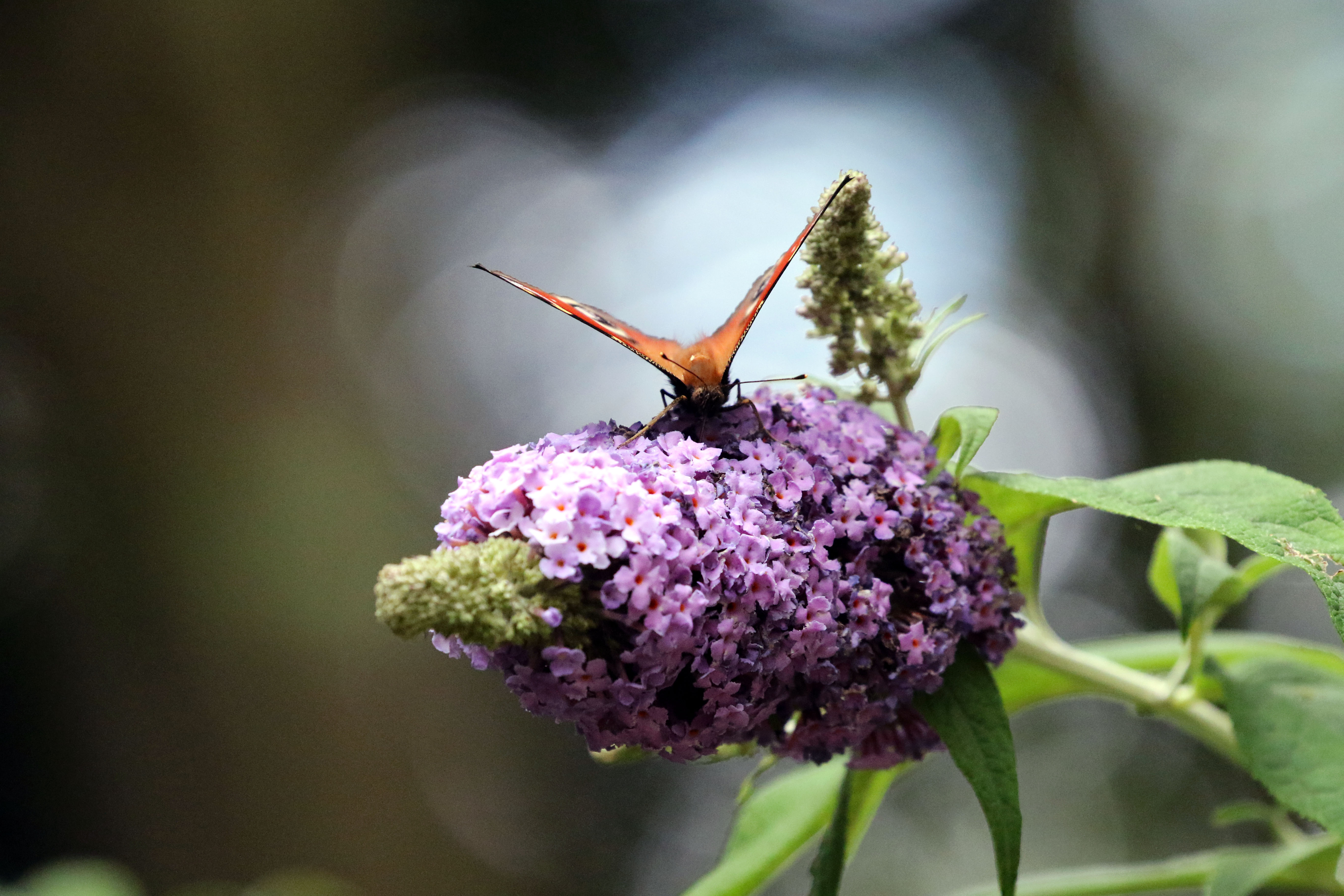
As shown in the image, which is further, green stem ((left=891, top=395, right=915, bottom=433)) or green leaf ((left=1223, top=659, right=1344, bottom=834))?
green stem ((left=891, top=395, right=915, bottom=433))

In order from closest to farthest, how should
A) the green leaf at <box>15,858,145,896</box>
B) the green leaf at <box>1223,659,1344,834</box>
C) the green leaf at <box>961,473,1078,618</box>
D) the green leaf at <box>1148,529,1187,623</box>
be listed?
1. the green leaf at <box>1223,659,1344,834</box>
2. the green leaf at <box>961,473,1078,618</box>
3. the green leaf at <box>1148,529,1187,623</box>
4. the green leaf at <box>15,858,145,896</box>

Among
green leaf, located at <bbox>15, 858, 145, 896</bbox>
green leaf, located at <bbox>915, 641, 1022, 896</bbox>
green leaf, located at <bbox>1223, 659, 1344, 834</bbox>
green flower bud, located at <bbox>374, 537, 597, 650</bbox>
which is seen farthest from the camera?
green leaf, located at <bbox>15, 858, 145, 896</bbox>

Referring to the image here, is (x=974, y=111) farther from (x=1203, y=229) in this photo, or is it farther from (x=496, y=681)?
(x=496, y=681)

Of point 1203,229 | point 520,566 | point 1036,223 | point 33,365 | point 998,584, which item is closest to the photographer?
point 520,566

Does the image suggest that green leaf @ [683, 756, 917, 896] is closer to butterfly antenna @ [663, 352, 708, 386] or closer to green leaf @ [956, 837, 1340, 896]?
green leaf @ [956, 837, 1340, 896]

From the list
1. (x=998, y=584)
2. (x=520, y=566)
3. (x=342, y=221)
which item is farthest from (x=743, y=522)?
(x=342, y=221)

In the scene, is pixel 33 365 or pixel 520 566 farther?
pixel 33 365

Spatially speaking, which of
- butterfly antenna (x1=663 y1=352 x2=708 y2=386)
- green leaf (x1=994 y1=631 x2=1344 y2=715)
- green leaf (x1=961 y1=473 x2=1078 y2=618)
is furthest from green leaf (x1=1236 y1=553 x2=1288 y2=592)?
butterfly antenna (x1=663 y1=352 x2=708 y2=386)

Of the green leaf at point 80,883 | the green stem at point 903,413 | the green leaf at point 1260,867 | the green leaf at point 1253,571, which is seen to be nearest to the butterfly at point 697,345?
Result: the green stem at point 903,413
